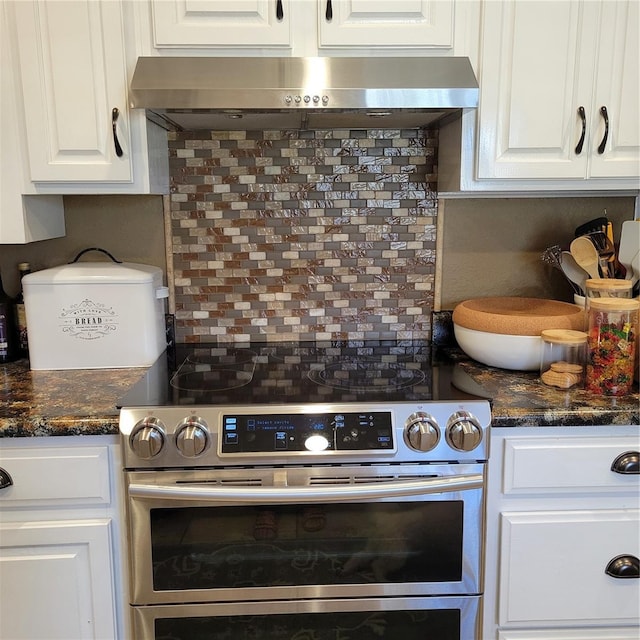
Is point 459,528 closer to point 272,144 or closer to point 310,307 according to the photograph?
point 310,307

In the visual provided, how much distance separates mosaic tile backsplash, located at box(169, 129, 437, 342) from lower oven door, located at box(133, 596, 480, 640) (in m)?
0.87

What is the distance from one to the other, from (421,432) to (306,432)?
0.27 metres

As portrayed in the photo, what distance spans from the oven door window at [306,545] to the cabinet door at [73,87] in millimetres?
939

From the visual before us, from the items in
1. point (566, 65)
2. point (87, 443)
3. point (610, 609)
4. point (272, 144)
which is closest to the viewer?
point (87, 443)

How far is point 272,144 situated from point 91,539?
50.2 inches

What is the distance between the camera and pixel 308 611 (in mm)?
1453

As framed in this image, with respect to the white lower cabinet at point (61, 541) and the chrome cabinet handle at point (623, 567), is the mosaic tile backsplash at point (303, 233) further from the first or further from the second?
the chrome cabinet handle at point (623, 567)

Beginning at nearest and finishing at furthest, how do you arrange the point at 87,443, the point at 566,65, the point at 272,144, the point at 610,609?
1. the point at 87,443
2. the point at 610,609
3. the point at 566,65
4. the point at 272,144

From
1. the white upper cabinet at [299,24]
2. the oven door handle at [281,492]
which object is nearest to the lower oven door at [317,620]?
the oven door handle at [281,492]

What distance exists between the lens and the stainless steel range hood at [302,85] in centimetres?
147

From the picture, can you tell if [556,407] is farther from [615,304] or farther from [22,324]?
[22,324]

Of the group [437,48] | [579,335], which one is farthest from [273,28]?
[579,335]

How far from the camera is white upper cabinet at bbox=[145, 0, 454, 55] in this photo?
1559mm

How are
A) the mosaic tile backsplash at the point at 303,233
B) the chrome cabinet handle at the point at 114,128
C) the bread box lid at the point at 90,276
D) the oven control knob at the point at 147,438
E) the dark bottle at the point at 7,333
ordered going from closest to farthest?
the oven control knob at the point at 147,438 → the chrome cabinet handle at the point at 114,128 → the bread box lid at the point at 90,276 → the dark bottle at the point at 7,333 → the mosaic tile backsplash at the point at 303,233
